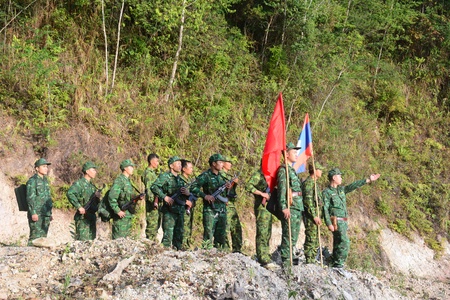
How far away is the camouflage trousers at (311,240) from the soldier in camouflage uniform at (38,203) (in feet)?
13.8

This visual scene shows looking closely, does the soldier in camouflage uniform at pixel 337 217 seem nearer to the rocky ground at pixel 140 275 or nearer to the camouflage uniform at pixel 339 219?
the camouflage uniform at pixel 339 219

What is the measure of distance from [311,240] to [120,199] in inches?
127

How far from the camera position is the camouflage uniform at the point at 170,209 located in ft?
33.0

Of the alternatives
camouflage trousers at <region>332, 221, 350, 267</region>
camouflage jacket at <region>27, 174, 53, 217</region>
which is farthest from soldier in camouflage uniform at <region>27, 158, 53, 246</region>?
camouflage trousers at <region>332, 221, 350, 267</region>

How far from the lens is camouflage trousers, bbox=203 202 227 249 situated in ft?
32.1

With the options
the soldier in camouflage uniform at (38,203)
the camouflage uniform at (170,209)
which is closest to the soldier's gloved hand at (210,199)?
the camouflage uniform at (170,209)

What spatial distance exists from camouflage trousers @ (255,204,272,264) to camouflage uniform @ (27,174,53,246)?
3320 mm

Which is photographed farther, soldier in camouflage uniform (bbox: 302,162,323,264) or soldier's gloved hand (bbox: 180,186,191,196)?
soldier in camouflage uniform (bbox: 302,162,323,264)

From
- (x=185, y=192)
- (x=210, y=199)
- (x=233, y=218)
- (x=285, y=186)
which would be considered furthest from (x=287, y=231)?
(x=185, y=192)

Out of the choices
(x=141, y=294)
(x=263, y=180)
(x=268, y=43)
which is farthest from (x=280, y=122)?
(x=268, y=43)

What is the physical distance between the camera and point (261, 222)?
376 inches

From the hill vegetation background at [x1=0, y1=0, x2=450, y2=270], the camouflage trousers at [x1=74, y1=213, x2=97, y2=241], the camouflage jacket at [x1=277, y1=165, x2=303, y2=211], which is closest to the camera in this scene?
the camouflage jacket at [x1=277, y1=165, x2=303, y2=211]

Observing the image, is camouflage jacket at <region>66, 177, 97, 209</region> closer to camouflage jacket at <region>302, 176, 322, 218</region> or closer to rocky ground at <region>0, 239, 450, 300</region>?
rocky ground at <region>0, 239, 450, 300</region>

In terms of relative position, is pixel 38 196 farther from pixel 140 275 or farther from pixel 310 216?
pixel 310 216
